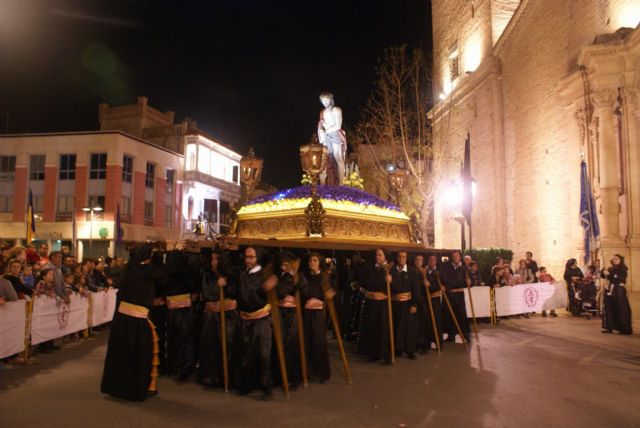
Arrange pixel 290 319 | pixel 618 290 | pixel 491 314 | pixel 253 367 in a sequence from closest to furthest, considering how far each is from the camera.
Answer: pixel 253 367 < pixel 290 319 < pixel 618 290 < pixel 491 314

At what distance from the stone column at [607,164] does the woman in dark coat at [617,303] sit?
2.96 metres

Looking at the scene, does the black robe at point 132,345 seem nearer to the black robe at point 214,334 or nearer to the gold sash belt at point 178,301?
the black robe at point 214,334

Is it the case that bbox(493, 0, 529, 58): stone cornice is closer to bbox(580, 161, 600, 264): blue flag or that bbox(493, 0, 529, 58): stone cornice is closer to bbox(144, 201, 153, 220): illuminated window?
bbox(580, 161, 600, 264): blue flag

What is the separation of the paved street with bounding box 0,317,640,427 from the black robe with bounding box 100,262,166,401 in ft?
0.62

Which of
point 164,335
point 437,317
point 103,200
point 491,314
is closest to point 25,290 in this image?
point 164,335

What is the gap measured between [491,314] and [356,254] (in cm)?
648

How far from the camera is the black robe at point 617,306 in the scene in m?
11.7

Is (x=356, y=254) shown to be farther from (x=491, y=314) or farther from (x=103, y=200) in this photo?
(x=103, y=200)

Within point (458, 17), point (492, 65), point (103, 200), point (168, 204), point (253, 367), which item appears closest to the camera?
point (253, 367)

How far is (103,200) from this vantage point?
36.3 metres

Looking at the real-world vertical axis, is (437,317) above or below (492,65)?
below

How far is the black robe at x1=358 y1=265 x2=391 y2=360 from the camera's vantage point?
28.4 ft

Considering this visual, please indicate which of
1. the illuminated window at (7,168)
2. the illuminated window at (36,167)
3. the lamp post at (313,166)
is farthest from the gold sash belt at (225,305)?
the illuminated window at (7,168)

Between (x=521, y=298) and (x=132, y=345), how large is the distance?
1234cm
